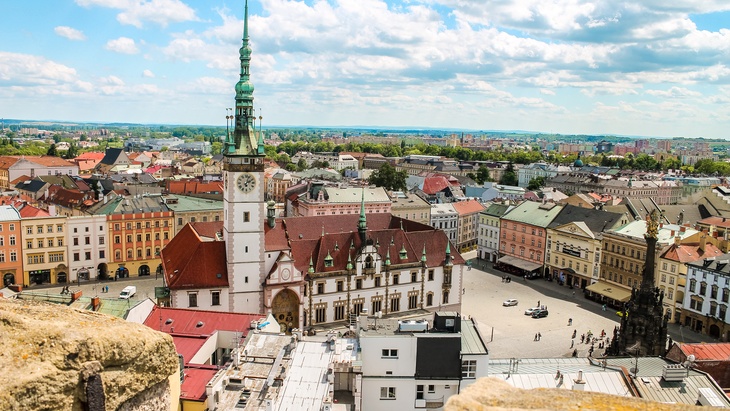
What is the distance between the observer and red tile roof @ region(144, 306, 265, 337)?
102ft

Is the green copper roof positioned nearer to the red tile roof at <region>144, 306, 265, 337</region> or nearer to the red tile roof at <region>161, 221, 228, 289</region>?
the red tile roof at <region>161, 221, 228, 289</region>

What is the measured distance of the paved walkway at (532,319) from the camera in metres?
51.9

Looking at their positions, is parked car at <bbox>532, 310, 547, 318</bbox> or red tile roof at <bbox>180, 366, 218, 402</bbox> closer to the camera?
red tile roof at <bbox>180, 366, 218, 402</bbox>

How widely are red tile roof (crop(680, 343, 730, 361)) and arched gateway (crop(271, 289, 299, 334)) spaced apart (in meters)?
28.8

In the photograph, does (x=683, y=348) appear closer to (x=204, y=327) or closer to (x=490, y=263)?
(x=204, y=327)

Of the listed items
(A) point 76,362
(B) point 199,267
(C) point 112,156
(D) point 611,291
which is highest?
(A) point 76,362

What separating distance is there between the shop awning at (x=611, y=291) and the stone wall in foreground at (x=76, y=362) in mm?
63274

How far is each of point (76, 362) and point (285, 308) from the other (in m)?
44.0

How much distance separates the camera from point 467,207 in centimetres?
10062

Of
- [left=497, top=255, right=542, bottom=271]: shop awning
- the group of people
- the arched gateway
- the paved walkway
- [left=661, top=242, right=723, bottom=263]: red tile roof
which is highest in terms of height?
A: [left=661, top=242, right=723, bottom=263]: red tile roof

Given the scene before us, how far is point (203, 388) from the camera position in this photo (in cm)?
2209

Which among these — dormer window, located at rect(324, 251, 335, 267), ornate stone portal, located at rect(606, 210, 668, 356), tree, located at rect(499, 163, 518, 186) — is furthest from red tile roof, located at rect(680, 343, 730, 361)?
tree, located at rect(499, 163, 518, 186)

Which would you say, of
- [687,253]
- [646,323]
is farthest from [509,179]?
[646,323]

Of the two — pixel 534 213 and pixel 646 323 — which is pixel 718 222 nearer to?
pixel 534 213
